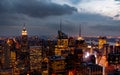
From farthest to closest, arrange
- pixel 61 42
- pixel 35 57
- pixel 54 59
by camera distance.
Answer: pixel 61 42
pixel 35 57
pixel 54 59

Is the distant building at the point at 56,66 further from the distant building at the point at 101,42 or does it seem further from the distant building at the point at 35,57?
the distant building at the point at 101,42

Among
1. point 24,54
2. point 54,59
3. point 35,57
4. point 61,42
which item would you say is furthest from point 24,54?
point 54,59

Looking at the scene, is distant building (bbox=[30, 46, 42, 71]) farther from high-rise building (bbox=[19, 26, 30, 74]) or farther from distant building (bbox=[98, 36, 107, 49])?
distant building (bbox=[98, 36, 107, 49])

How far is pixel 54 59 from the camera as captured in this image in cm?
4688

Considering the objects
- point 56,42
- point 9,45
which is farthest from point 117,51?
point 9,45

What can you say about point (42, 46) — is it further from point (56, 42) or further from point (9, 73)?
point (9, 73)

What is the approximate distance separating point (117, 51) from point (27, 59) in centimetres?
2261

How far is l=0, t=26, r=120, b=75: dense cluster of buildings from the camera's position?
47.9 metres

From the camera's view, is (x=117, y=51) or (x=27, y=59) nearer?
(x=27, y=59)

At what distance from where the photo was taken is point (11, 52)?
201ft

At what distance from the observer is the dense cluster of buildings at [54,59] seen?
4794 centimetres

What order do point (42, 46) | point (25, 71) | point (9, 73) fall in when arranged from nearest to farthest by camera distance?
point (9, 73), point (25, 71), point (42, 46)

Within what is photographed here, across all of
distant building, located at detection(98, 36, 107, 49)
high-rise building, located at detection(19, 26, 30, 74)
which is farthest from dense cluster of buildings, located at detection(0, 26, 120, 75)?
distant building, located at detection(98, 36, 107, 49)

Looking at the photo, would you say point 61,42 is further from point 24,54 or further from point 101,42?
point 101,42
